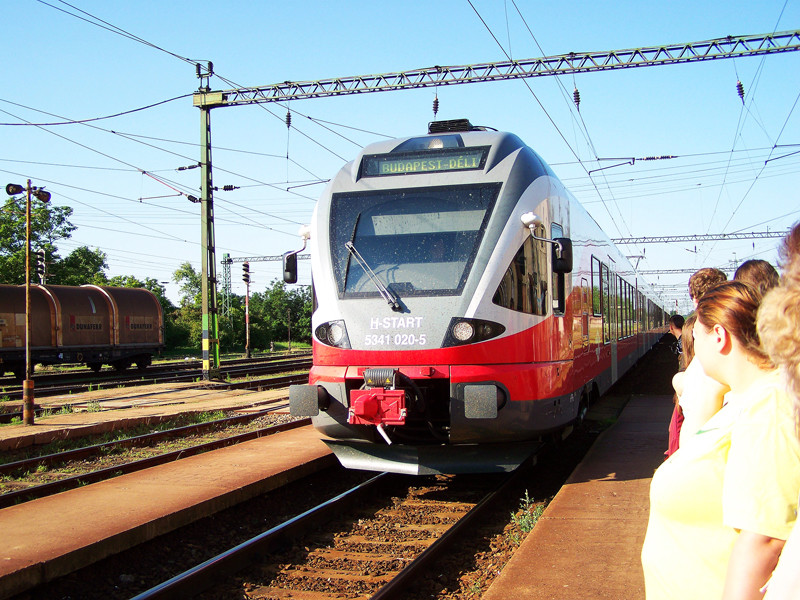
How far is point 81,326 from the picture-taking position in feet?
89.0

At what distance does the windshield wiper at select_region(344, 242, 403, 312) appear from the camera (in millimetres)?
6984

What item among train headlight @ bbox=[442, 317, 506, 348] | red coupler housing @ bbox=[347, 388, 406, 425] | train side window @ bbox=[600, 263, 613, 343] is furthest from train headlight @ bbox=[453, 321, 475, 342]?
train side window @ bbox=[600, 263, 613, 343]

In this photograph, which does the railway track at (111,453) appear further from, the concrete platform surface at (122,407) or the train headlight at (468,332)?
the train headlight at (468,332)

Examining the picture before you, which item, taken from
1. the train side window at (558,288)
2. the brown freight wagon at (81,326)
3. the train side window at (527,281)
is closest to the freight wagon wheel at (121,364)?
the brown freight wagon at (81,326)

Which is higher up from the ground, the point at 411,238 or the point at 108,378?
the point at 411,238

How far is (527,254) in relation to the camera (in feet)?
23.9

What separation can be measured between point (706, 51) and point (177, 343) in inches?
1790

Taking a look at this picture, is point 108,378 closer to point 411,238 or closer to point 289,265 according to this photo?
point 289,265

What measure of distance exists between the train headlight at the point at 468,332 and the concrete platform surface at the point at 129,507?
2437 mm

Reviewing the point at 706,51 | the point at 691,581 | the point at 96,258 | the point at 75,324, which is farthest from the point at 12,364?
the point at 96,258

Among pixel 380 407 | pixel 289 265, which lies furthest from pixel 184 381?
pixel 380 407

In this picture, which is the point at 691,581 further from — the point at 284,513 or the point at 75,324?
the point at 75,324

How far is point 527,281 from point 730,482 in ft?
18.6

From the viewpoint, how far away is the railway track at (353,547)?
16.9 ft
